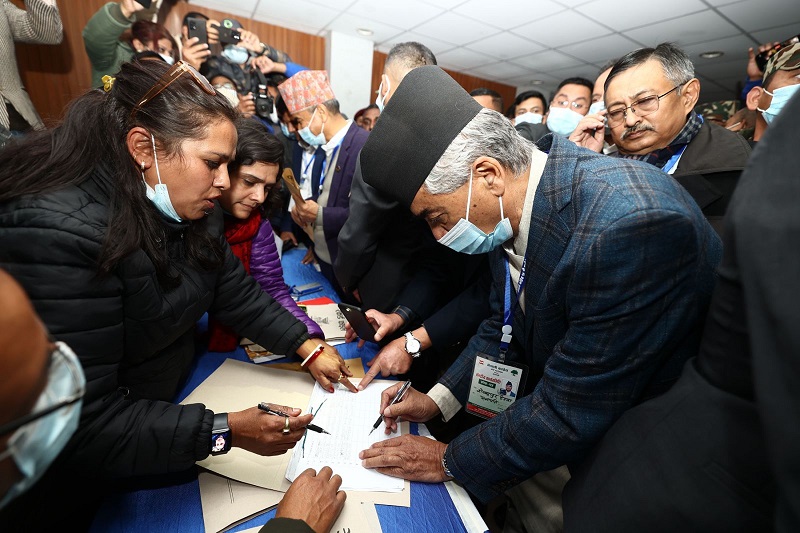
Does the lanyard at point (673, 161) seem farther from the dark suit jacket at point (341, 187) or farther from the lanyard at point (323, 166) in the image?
the lanyard at point (323, 166)

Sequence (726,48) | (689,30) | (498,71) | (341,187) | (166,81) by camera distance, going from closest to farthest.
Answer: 1. (166,81)
2. (341,187)
3. (689,30)
4. (726,48)
5. (498,71)

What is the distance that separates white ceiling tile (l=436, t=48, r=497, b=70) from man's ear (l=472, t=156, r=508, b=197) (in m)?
6.78

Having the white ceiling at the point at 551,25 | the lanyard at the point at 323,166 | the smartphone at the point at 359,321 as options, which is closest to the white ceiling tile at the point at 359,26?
the white ceiling at the point at 551,25

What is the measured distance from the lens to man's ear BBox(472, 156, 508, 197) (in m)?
1.10

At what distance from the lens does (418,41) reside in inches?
244

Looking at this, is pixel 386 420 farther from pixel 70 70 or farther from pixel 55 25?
pixel 70 70

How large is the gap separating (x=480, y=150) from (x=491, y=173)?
0.08 m

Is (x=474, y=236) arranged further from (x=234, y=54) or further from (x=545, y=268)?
(x=234, y=54)

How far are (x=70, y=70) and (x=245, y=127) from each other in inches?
205

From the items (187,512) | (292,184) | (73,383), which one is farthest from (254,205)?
(73,383)

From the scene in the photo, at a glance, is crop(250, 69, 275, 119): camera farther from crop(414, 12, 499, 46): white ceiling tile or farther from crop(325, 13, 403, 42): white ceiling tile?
crop(414, 12, 499, 46): white ceiling tile

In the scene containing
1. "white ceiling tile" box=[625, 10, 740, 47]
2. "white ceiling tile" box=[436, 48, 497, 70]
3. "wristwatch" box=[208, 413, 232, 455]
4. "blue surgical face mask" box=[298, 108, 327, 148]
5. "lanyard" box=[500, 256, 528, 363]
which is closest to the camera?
"wristwatch" box=[208, 413, 232, 455]

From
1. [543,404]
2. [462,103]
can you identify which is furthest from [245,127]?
[543,404]

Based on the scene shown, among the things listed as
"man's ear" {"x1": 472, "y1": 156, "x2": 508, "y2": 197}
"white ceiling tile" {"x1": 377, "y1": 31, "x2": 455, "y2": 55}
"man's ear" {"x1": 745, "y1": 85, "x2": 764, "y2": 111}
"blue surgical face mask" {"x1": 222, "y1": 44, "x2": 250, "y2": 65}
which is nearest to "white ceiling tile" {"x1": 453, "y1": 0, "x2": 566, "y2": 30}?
"white ceiling tile" {"x1": 377, "y1": 31, "x2": 455, "y2": 55}
